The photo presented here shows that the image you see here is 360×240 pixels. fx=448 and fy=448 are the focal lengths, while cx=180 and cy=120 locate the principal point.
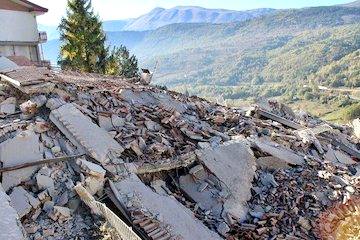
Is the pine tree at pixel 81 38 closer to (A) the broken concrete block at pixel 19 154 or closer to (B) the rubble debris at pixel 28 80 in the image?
(B) the rubble debris at pixel 28 80

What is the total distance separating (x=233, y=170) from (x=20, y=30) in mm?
17721

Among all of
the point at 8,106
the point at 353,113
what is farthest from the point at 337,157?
the point at 353,113

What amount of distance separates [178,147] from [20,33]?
1657cm

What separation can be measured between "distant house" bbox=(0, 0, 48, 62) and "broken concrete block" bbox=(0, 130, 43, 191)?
586 inches

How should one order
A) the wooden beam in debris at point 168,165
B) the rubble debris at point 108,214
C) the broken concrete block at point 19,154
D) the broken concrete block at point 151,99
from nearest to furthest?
the rubble debris at point 108,214 → the broken concrete block at point 19,154 → the wooden beam in debris at point 168,165 → the broken concrete block at point 151,99

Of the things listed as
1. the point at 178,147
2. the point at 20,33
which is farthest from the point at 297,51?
the point at 178,147

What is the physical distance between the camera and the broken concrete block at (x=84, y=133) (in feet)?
32.3

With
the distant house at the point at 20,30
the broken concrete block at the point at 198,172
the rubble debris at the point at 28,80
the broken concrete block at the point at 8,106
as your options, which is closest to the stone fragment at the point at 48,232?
the broken concrete block at the point at 198,172

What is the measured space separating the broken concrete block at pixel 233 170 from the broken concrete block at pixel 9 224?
4.64 meters

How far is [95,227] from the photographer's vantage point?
27.1ft

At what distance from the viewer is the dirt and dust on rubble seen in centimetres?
848

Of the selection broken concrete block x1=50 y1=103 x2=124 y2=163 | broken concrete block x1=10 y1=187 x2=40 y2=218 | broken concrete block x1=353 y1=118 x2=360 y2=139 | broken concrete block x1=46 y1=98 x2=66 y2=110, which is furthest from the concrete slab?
broken concrete block x1=353 y1=118 x2=360 y2=139

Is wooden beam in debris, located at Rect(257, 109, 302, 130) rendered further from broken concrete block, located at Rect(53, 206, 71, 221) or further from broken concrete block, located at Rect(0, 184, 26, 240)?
broken concrete block, located at Rect(0, 184, 26, 240)

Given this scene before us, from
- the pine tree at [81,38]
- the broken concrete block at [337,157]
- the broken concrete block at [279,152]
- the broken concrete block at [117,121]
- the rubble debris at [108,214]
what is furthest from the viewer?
the pine tree at [81,38]
